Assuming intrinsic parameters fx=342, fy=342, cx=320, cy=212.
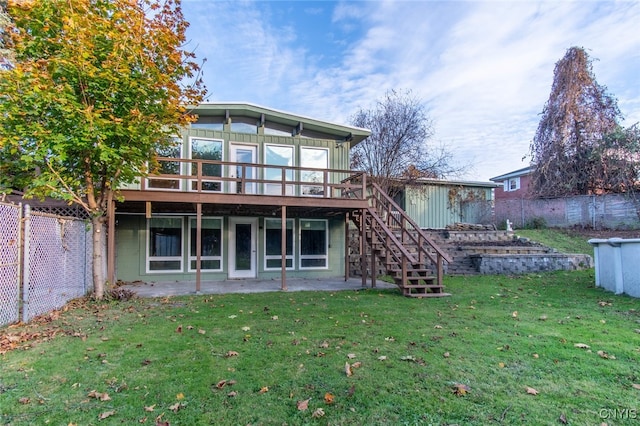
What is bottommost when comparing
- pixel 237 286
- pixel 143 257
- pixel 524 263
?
pixel 237 286

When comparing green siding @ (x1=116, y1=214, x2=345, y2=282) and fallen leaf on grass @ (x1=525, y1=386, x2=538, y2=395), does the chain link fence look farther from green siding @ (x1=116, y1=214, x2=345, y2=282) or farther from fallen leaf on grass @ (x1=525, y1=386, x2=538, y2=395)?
fallen leaf on grass @ (x1=525, y1=386, x2=538, y2=395)

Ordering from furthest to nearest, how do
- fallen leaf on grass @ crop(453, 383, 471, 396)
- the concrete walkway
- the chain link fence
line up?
the concrete walkway, the chain link fence, fallen leaf on grass @ crop(453, 383, 471, 396)

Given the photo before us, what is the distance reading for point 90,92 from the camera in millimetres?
6590

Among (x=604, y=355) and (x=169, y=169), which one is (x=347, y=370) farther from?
(x=169, y=169)

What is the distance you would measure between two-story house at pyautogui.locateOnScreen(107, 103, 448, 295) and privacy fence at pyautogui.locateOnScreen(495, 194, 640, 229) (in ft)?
31.6

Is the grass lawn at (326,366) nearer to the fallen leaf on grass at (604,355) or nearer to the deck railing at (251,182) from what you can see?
the fallen leaf on grass at (604,355)

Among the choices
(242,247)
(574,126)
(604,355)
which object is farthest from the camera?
(574,126)

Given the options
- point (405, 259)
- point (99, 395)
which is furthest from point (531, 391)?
point (405, 259)

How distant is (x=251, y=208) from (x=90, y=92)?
513cm

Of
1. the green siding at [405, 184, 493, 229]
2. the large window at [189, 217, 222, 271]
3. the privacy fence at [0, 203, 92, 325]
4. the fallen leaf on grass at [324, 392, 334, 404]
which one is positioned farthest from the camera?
the green siding at [405, 184, 493, 229]

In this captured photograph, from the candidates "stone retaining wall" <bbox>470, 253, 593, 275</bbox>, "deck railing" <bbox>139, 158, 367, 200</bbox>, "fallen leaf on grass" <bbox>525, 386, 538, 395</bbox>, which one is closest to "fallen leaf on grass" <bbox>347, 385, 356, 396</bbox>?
"fallen leaf on grass" <bbox>525, 386, 538, 395</bbox>

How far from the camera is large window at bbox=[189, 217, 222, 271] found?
11.1 metres

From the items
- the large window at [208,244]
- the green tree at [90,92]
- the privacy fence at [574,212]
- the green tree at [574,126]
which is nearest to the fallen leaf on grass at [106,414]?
the green tree at [90,92]

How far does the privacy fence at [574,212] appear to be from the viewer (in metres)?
15.0
